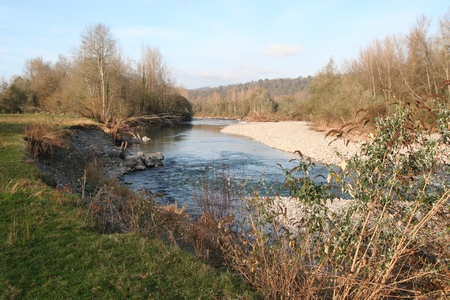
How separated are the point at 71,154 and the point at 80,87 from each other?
66.1ft

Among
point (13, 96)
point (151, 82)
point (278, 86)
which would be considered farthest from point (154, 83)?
point (278, 86)

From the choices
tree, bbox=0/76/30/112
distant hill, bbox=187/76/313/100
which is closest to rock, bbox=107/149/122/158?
tree, bbox=0/76/30/112

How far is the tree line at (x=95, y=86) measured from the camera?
102 feet

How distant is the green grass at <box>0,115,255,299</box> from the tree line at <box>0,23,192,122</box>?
66.8 ft

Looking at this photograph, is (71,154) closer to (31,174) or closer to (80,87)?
(31,174)

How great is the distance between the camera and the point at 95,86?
31984 mm

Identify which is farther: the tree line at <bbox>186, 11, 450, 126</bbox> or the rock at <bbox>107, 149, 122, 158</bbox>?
the tree line at <bbox>186, 11, 450, 126</bbox>

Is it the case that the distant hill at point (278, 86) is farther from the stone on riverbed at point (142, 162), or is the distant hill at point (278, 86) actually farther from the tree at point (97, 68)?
the stone on riverbed at point (142, 162)

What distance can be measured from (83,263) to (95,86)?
101ft

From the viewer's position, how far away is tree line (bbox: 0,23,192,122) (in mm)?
30969

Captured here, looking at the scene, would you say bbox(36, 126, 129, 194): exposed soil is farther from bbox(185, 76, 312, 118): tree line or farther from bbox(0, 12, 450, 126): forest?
bbox(185, 76, 312, 118): tree line

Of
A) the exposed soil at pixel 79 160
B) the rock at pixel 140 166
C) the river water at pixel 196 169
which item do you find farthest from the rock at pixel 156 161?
the exposed soil at pixel 79 160

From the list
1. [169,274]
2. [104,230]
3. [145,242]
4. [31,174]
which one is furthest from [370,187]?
[31,174]

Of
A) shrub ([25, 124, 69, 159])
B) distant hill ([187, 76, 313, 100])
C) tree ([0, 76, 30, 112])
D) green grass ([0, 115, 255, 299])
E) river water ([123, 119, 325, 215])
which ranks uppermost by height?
distant hill ([187, 76, 313, 100])
